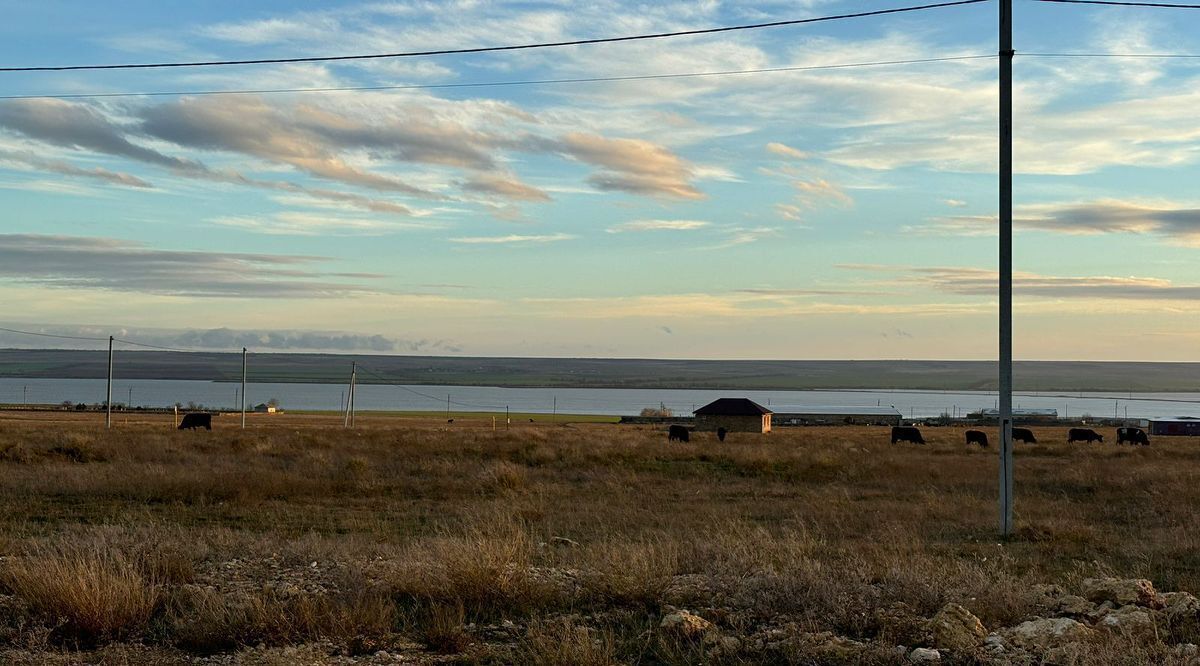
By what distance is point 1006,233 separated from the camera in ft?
47.8

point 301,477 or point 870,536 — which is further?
point 301,477

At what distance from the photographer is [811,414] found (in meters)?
102

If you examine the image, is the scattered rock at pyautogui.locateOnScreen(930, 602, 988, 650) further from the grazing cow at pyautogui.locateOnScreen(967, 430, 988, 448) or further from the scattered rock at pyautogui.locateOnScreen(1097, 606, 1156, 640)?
the grazing cow at pyautogui.locateOnScreen(967, 430, 988, 448)

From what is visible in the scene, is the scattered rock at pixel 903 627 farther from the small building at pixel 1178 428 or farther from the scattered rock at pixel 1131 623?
the small building at pixel 1178 428

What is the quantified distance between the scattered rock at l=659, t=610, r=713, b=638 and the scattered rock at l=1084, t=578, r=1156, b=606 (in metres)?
→ 3.36

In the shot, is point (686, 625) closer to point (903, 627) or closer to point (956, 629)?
point (903, 627)

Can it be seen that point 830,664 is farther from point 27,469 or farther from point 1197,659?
point 27,469

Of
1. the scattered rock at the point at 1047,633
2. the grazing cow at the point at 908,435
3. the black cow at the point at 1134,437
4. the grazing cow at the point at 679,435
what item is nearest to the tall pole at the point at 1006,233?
the scattered rock at the point at 1047,633

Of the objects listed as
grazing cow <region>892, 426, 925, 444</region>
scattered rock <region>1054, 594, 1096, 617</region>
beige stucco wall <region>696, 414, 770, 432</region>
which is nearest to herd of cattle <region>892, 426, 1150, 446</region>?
grazing cow <region>892, 426, 925, 444</region>

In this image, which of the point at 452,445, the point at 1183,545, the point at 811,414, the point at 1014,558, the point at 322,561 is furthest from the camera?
the point at 811,414

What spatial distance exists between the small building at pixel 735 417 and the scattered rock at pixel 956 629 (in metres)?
61.6

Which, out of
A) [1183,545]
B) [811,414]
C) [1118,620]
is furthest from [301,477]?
[811,414]

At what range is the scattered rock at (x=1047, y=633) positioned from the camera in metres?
6.93

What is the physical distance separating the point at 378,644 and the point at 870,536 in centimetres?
864
